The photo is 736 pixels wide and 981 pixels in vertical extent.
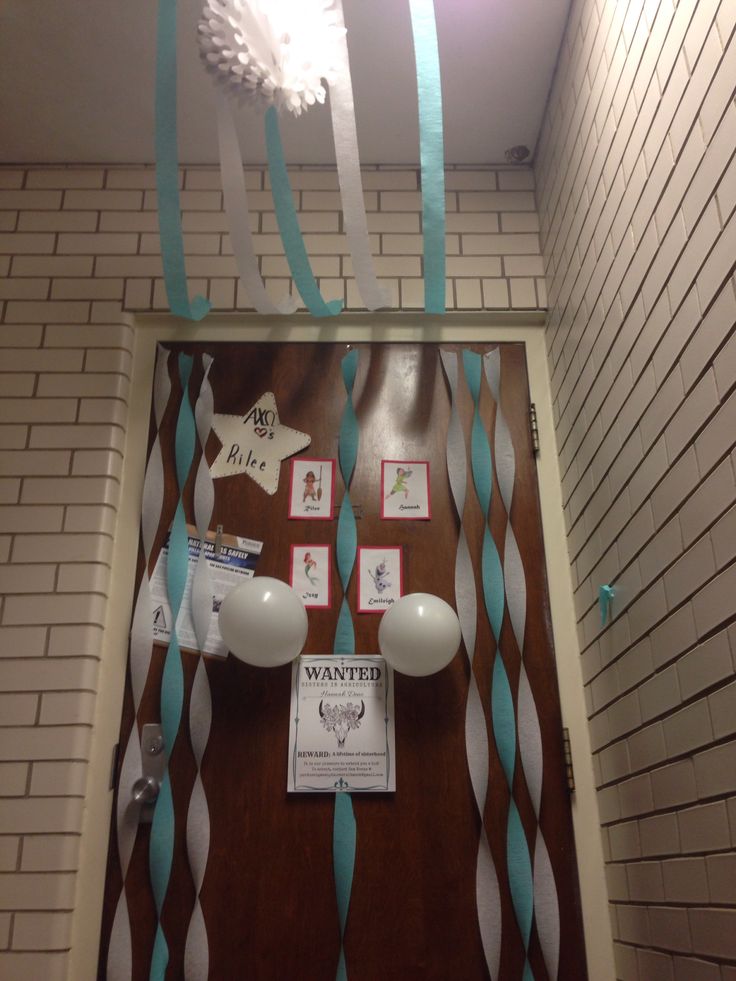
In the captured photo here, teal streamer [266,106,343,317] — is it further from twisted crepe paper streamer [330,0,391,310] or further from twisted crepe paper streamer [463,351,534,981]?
twisted crepe paper streamer [463,351,534,981]

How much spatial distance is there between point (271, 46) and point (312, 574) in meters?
1.13

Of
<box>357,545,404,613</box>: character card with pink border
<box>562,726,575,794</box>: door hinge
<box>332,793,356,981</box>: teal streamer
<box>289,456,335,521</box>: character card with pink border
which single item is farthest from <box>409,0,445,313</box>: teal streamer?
<box>332,793,356,981</box>: teal streamer

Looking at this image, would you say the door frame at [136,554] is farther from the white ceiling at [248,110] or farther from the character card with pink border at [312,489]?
the white ceiling at [248,110]

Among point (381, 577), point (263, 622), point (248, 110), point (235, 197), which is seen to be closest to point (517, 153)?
point (248, 110)

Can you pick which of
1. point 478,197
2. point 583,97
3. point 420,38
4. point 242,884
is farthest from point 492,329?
point 242,884

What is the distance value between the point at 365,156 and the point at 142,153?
647 mm

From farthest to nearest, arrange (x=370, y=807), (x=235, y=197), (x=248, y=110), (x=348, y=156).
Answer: (x=248, y=110) → (x=370, y=807) → (x=235, y=197) → (x=348, y=156)

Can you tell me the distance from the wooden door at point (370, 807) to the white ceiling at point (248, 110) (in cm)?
86

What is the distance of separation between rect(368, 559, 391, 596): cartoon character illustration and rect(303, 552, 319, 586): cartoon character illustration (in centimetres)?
13

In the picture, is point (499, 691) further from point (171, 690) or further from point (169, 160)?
point (169, 160)

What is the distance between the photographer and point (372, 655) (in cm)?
190

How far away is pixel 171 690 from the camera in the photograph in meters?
1.85

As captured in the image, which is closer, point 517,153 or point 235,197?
point 235,197

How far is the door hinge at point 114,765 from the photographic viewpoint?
5.89 ft
